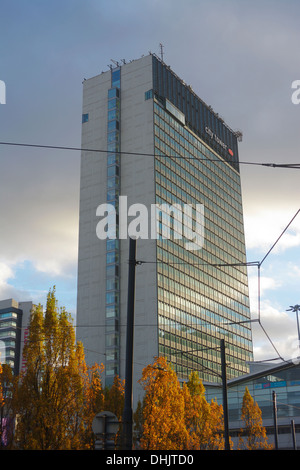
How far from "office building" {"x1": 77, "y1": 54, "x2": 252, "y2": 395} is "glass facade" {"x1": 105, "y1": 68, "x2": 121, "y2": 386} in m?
0.19

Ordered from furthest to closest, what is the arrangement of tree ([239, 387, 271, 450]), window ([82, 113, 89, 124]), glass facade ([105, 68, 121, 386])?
window ([82, 113, 89, 124]), glass facade ([105, 68, 121, 386]), tree ([239, 387, 271, 450])

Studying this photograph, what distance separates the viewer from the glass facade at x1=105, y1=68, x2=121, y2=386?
339ft

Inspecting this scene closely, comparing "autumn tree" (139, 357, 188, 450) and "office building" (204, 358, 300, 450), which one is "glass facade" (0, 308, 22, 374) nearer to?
"office building" (204, 358, 300, 450)

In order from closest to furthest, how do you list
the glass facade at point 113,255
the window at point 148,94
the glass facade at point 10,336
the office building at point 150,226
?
1. the glass facade at point 113,255
2. the office building at point 150,226
3. the window at point 148,94
4. the glass facade at point 10,336

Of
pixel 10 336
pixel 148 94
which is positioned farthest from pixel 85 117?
pixel 10 336

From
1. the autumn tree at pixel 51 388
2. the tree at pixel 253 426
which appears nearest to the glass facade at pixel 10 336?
the tree at pixel 253 426

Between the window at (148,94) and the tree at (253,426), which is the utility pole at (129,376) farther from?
the window at (148,94)

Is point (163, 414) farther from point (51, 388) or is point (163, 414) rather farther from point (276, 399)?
point (276, 399)

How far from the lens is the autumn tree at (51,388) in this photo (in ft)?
113

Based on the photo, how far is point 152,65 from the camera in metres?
115

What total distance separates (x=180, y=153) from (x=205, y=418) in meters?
70.3

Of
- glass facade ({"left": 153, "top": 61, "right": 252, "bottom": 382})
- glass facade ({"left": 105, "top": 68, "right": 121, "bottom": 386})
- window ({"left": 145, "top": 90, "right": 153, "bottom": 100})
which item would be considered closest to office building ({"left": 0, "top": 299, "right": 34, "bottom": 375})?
glass facade ({"left": 153, "top": 61, "right": 252, "bottom": 382})

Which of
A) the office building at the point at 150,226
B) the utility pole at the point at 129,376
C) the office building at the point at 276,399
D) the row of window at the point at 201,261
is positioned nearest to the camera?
the utility pole at the point at 129,376

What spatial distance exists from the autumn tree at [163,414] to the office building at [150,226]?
52.2 meters
